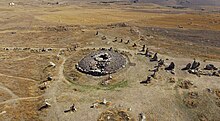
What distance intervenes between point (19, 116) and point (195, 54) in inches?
2219

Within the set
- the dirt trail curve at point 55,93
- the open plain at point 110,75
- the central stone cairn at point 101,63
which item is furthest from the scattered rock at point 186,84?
the dirt trail curve at point 55,93

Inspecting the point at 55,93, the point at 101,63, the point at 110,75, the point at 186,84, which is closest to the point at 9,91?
the point at 55,93

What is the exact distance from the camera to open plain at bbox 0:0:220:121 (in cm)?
5566

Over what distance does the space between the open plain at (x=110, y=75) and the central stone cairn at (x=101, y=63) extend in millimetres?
911

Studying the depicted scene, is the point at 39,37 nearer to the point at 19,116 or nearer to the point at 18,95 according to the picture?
the point at 18,95

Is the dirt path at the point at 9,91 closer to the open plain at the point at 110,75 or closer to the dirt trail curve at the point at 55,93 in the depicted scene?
the open plain at the point at 110,75

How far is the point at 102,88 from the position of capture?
209 feet

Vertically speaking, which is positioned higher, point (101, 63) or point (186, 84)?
point (101, 63)

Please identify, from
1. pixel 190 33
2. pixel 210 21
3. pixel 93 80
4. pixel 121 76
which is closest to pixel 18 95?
pixel 93 80

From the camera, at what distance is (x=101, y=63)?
7269cm

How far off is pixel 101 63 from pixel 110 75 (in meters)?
5.14

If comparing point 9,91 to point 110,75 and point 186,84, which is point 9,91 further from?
point 186,84

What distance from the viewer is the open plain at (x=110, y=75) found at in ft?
183

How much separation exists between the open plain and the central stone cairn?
2.99ft
